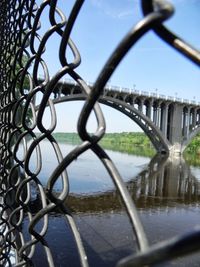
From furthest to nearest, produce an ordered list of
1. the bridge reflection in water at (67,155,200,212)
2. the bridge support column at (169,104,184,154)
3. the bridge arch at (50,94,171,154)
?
1. the bridge support column at (169,104,184,154)
2. the bridge arch at (50,94,171,154)
3. the bridge reflection in water at (67,155,200,212)

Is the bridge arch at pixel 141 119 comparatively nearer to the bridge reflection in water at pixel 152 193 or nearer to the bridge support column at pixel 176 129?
the bridge support column at pixel 176 129

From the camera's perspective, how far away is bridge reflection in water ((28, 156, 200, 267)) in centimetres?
1072

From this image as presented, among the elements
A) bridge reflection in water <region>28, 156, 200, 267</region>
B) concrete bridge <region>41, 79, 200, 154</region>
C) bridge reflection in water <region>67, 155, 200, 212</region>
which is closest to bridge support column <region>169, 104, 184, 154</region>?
concrete bridge <region>41, 79, 200, 154</region>

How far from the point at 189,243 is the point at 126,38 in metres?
0.24

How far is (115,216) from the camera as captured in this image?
605 inches

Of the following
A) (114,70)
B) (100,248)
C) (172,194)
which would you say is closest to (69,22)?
(114,70)

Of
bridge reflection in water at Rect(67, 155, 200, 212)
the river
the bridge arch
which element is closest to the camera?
the river

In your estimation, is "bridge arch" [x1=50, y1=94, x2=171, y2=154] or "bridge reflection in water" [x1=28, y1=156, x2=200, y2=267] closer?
"bridge reflection in water" [x1=28, y1=156, x2=200, y2=267]

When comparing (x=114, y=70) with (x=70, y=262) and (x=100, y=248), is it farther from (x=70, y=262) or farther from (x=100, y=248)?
(x=100, y=248)

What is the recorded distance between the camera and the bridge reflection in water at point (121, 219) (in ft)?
35.2

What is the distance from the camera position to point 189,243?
0.32m

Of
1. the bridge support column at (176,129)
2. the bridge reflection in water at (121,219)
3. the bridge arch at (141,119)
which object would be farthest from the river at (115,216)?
the bridge support column at (176,129)

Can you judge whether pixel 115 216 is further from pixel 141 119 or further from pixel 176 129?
pixel 176 129

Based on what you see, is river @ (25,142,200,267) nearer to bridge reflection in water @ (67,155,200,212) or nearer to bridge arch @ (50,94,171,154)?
bridge reflection in water @ (67,155,200,212)
